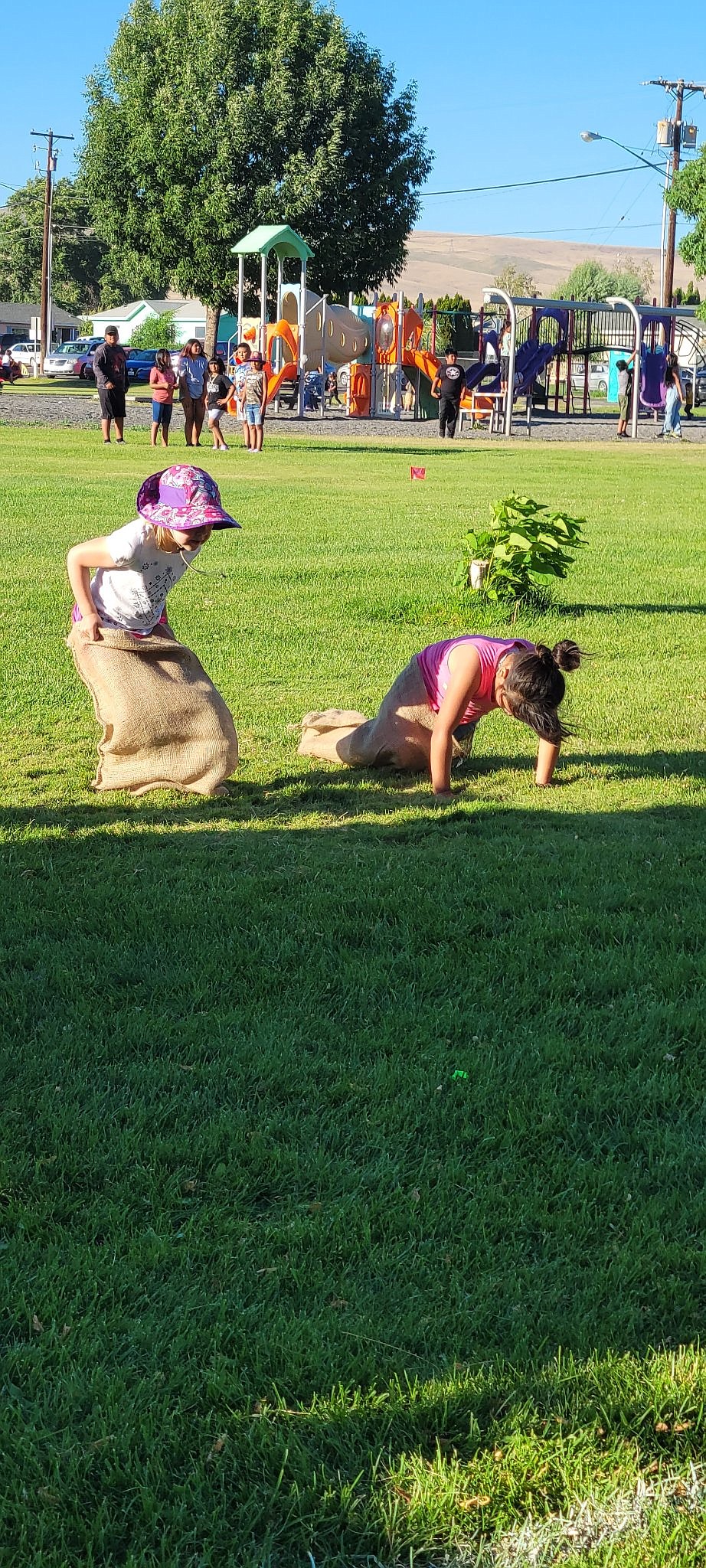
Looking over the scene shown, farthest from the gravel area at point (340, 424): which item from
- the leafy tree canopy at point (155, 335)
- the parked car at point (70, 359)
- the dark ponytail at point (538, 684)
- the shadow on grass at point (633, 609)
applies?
the leafy tree canopy at point (155, 335)

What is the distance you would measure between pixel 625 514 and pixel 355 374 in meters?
22.3

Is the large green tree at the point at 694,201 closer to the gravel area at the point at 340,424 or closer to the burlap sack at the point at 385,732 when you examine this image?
the gravel area at the point at 340,424

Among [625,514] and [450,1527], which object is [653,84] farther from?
[450,1527]

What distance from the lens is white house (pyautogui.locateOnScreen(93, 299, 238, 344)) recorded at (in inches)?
2962

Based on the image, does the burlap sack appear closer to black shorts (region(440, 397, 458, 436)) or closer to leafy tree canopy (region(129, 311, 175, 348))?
black shorts (region(440, 397, 458, 436))

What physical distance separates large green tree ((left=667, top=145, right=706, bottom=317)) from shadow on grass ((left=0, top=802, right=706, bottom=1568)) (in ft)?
112

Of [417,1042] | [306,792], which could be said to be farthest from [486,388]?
[417,1042]

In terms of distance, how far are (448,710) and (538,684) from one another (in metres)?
0.43

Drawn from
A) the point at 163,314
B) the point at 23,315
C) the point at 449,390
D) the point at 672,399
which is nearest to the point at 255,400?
the point at 449,390

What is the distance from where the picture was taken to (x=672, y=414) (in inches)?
1341

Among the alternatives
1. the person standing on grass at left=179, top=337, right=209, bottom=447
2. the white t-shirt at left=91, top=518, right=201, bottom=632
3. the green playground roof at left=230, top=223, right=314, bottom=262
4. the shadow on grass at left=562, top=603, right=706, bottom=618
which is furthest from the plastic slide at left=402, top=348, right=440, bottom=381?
the white t-shirt at left=91, top=518, right=201, bottom=632

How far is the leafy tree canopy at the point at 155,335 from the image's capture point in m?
72.9

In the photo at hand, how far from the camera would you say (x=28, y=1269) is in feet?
9.08

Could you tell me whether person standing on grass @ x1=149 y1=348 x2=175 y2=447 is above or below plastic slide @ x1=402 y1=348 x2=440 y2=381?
below
